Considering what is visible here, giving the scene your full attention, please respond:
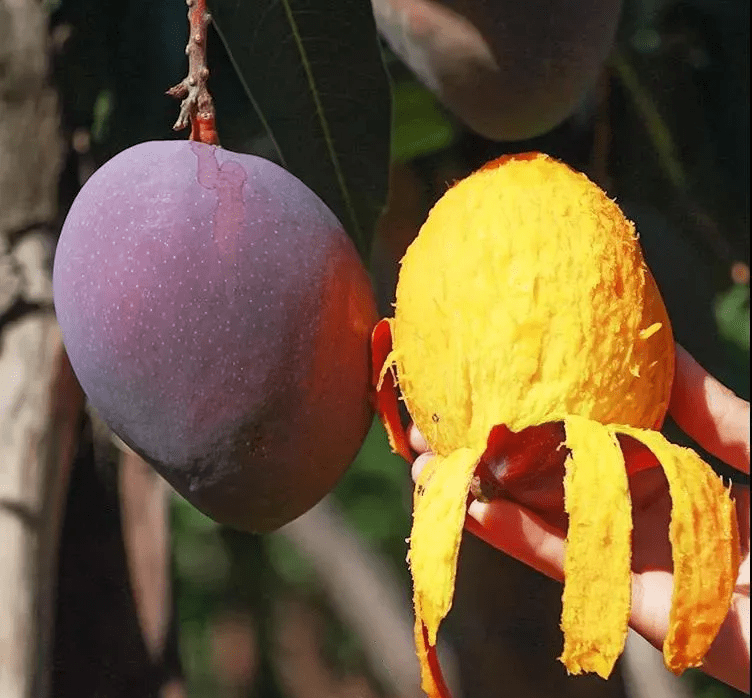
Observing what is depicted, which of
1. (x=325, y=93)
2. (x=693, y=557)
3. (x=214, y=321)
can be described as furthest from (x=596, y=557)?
(x=325, y=93)

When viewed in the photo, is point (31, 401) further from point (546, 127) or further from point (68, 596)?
point (546, 127)

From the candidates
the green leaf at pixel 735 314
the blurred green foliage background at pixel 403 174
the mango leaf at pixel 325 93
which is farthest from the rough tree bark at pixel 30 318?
the green leaf at pixel 735 314

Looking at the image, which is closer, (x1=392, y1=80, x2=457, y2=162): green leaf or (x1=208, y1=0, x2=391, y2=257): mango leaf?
(x1=208, y1=0, x2=391, y2=257): mango leaf

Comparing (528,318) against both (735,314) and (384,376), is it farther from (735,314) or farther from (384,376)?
(735,314)

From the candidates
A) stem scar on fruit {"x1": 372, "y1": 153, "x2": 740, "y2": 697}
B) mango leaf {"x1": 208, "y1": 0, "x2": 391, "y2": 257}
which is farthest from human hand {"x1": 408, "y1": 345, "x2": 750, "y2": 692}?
mango leaf {"x1": 208, "y1": 0, "x2": 391, "y2": 257}

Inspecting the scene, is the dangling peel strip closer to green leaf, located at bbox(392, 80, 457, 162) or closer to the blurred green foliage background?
the blurred green foliage background

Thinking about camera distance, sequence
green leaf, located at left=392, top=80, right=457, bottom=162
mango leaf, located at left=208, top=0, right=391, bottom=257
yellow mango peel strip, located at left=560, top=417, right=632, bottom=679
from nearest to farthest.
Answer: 1. yellow mango peel strip, located at left=560, top=417, right=632, bottom=679
2. mango leaf, located at left=208, top=0, right=391, bottom=257
3. green leaf, located at left=392, top=80, right=457, bottom=162

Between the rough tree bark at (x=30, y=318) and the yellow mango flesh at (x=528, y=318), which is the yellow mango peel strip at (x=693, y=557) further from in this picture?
the rough tree bark at (x=30, y=318)

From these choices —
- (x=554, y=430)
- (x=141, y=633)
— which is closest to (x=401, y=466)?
(x=141, y=633)
